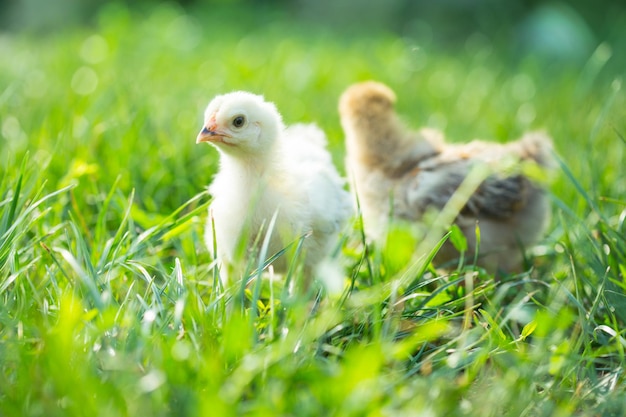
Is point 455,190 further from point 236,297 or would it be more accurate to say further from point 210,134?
point 236,297

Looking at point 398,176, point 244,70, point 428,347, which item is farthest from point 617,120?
point 428,347

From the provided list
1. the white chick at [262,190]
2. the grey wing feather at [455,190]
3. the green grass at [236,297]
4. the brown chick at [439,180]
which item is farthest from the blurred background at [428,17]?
the white chick at [262,190]

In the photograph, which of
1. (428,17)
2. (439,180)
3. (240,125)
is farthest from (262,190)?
(428,17)

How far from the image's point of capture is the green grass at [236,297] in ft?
5.00

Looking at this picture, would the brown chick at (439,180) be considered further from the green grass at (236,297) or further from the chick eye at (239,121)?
the chick eye at (239,121)

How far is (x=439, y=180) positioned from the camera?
2988 millimetres

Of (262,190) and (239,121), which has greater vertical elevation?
(239,121)

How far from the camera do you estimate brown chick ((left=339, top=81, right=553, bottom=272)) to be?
2967 mm

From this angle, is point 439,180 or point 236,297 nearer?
point 236,297

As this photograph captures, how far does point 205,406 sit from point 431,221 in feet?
5.42

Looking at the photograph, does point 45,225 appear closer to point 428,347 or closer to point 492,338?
point 428,347

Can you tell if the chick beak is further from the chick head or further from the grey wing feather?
the grey wing feather

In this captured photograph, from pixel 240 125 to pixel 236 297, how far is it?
0.77 metres

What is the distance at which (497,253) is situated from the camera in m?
2.98
